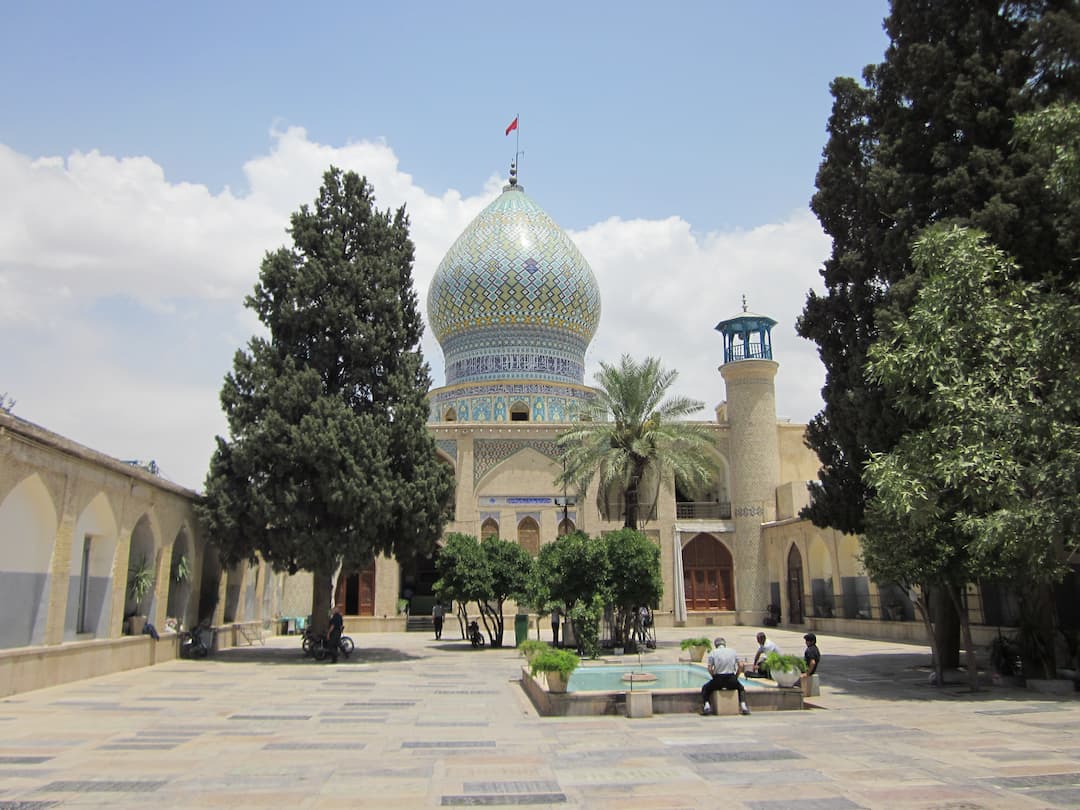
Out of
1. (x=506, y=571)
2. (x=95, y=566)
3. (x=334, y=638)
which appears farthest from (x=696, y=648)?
(x=95, y=566)

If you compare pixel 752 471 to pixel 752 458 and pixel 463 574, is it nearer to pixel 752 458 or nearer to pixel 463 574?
pixel 752 458

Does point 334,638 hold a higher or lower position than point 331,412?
lower

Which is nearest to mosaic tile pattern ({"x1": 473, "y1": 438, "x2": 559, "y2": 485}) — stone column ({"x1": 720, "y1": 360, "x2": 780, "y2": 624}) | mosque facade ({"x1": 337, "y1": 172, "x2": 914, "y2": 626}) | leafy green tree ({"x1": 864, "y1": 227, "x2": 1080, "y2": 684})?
mosque facade ({"x1": 337, "y1": 172, "x2": 914, "y2": 626})

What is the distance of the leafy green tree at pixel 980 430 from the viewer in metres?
10.4

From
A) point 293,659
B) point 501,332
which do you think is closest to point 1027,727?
point 293,659

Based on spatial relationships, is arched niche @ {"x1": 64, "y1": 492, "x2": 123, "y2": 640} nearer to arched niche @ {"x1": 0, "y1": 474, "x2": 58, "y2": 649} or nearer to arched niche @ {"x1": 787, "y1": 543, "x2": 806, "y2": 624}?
arched niche @ {"x1": 0, "y1": 474, "x2": 58, "y2": 649}

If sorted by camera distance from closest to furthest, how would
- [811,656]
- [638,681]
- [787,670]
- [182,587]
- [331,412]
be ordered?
[787,670], [811,656], [638,681], [331,412], [182,587]

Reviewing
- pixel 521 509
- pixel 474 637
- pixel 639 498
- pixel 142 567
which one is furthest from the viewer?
pixel 521 509

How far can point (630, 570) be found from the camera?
58.9 ft

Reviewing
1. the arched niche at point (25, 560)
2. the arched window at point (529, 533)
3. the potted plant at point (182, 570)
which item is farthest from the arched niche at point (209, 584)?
the arched window at point (529, 533)

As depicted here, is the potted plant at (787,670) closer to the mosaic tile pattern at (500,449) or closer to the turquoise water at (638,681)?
the turquoise water at (638,681)

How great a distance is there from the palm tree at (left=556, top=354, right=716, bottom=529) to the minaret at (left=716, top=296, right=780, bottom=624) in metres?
8.10

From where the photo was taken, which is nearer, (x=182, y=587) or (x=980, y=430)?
(x=980, y=430)

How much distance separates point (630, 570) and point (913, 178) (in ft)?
30.1
